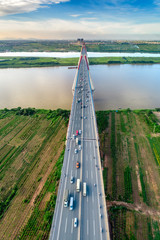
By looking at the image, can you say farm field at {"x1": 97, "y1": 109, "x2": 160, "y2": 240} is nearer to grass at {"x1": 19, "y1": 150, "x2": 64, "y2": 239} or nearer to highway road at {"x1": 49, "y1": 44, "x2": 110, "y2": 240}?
highway road at {"x1": 49, "y1": 44, "x2": 110, "y2": 240}

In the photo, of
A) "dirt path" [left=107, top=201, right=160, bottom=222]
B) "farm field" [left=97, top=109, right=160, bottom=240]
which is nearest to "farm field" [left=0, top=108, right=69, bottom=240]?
"dirt path" [left=107, top=201, right=160, bottom=222]

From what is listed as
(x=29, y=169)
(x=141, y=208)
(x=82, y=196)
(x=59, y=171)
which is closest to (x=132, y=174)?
(x=141, y=208)

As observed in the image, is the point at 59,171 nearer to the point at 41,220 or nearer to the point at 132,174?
the point at 41,220

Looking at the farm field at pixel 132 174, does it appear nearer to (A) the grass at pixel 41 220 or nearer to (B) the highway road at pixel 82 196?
(B) the highway road at pixel 82 196

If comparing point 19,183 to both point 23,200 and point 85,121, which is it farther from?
point 85,121

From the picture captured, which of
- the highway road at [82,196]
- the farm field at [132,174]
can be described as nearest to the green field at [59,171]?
the farm field at [132,174]

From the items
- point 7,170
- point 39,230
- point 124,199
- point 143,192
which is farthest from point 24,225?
point 143,192
